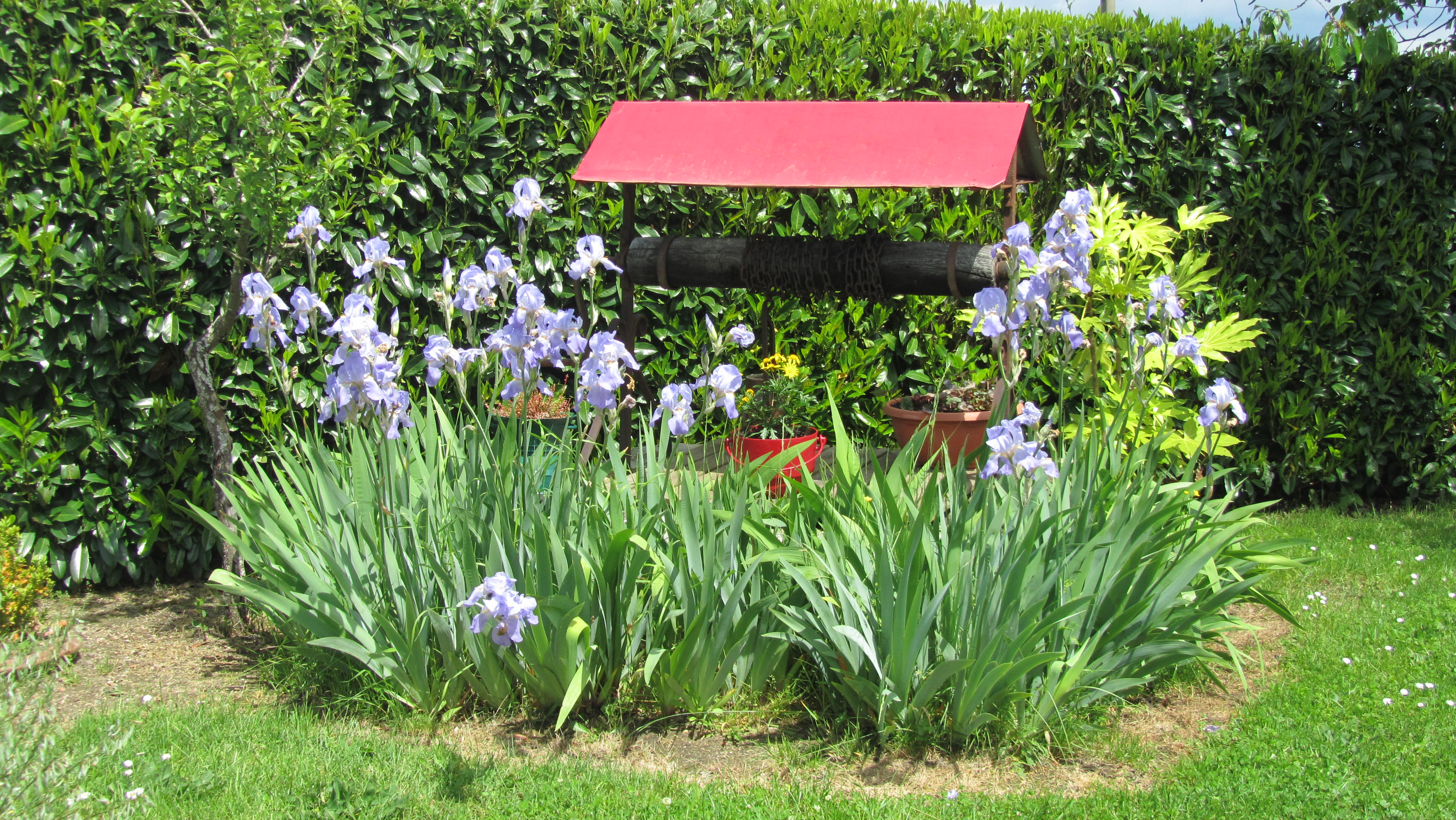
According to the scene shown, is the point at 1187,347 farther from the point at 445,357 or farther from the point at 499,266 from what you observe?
the point at 445,357

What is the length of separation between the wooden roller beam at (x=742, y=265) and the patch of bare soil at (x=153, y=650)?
217cm

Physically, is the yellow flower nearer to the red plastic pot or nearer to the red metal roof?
the red plastic pot

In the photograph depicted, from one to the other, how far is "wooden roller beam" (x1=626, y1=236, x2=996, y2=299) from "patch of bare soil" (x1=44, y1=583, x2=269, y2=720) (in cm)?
217

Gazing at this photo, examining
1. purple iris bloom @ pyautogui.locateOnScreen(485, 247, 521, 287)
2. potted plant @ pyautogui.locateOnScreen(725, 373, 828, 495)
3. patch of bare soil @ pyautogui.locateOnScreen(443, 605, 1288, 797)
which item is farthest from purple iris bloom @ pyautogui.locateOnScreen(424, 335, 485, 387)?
potted plant @ pyautogui.locateOnScreen(725, 373, 828, 495)

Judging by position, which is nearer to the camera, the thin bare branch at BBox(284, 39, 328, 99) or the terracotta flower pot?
the thin bare branch at BBox(284, 39, 328, 99)

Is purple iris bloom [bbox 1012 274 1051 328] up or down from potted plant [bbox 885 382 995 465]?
up

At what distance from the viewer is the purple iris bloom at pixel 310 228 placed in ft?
10.1

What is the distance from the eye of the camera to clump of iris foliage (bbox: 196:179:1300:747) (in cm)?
267

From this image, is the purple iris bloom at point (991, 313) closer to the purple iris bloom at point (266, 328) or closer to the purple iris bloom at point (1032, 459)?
the purple iris bloom at point (1032, 459)

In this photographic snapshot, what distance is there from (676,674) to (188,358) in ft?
7.18

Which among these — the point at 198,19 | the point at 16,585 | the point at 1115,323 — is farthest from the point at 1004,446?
the point at 16,585

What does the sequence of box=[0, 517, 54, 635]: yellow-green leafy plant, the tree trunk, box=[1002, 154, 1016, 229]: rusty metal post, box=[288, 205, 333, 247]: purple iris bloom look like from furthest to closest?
box=[1002, 154, 1016, 229]: rusty metal post, the tree trunk, box=[0, 517, 54, 635]: yellow-green leafy plant, box=[288, 205, 333, 247]: purple iris bloom

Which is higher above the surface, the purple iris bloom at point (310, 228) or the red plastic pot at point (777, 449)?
the purple iris bloom at point (310, 228)

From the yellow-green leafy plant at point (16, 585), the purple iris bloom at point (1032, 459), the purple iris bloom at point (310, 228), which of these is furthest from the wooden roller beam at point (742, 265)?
the yellow-green leafy plant at point (16, 585)
